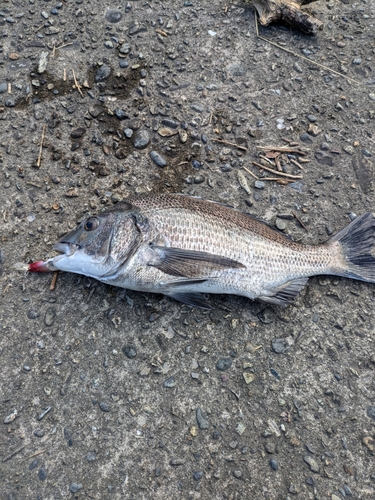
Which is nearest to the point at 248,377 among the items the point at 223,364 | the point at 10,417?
the point at 223,364

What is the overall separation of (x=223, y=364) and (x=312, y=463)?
40.5 inches

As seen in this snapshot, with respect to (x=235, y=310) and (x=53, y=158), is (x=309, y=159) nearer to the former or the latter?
(x=235, y=310)

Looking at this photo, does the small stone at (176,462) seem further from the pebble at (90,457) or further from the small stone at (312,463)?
the small stone at (312,463)

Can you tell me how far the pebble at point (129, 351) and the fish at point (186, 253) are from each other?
0.54 m

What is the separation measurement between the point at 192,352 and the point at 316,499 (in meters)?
1.47

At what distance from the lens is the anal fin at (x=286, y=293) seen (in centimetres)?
338

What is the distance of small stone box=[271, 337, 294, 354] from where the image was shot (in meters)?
3.39

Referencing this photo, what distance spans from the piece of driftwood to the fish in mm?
2690

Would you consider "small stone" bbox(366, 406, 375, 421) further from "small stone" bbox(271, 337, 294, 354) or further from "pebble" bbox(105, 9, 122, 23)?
"pebble" bbox(105, 9, 122, 23)

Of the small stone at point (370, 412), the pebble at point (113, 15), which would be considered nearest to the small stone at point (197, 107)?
the pebble at point (113, 15)

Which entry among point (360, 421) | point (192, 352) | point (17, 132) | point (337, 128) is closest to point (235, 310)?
point (192, 352)

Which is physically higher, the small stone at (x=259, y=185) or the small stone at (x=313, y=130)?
the small stone at (x=313, y=130)

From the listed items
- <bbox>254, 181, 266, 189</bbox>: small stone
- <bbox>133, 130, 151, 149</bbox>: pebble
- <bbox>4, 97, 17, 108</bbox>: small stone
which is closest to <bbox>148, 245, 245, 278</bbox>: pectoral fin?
<bbox>254, 181, 266, 189</bbox>: small stone

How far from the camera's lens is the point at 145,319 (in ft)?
11.3
